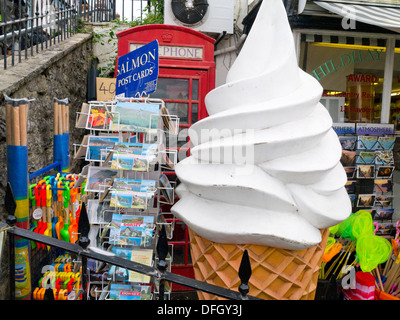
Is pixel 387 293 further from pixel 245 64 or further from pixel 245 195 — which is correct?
pixel 245 64

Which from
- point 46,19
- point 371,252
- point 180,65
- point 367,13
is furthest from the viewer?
point 46,19

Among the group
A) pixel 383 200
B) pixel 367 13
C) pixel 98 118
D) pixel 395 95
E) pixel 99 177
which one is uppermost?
pixel 367 13

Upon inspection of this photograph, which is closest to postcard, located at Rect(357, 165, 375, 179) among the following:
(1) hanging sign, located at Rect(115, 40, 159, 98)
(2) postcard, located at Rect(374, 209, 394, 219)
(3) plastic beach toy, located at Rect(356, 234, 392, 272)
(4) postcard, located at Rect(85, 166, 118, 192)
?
(2) postcard, located at Rect(374, 209, 394, 219)

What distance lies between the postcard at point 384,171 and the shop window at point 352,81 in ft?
2.10

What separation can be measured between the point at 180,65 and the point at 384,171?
3052 mm

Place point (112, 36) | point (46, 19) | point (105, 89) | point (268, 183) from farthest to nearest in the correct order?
point (112, 36)
point (105, 89)
point (46, 19)
point (268, 183)

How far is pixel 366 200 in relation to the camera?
4.23 m

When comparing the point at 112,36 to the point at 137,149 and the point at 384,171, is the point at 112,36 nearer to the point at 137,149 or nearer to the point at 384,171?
the point at 137,149

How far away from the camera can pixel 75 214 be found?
→ 9.64 feet

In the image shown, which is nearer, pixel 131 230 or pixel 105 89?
pixel 131 230

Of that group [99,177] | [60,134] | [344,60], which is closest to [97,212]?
[99,177]

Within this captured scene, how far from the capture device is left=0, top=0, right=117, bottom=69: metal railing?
394cm
